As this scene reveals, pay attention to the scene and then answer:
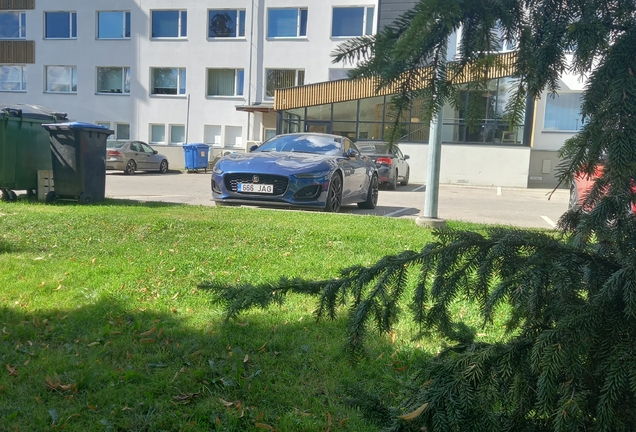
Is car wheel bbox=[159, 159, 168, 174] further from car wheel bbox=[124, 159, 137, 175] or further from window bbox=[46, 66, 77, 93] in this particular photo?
window bbox=[46, 66, 77, 93]

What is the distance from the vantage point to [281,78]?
32438 mm

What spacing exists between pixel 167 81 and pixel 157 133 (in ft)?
9.51

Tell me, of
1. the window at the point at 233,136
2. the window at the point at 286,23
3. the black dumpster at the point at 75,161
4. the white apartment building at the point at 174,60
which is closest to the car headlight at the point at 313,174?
the black dumpster at the point at 75,161

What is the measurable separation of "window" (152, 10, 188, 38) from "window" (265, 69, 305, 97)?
521 cm

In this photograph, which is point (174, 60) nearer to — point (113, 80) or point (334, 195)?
point (113, 80)

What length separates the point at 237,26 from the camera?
1281 inches

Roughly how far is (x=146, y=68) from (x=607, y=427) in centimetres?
3452

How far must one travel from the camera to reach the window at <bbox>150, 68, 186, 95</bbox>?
110 ft

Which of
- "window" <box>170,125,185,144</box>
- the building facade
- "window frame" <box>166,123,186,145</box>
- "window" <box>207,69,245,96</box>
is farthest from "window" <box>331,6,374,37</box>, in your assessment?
"window" <box>170,125,185,144</box>

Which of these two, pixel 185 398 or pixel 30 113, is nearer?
pixel 185 398

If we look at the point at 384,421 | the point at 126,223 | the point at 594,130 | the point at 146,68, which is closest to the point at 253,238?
the point at 126,223

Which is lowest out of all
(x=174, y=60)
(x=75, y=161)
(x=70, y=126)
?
(x=75, y=161)

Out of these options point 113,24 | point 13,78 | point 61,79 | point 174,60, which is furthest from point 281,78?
point 13,78

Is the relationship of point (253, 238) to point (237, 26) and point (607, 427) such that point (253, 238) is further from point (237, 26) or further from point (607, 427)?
point (237, 26)
